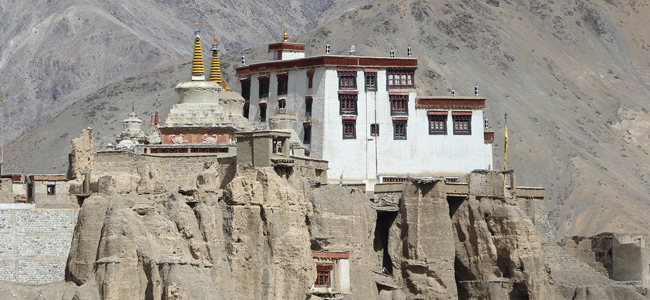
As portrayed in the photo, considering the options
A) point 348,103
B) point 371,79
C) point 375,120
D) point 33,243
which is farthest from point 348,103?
point 33,243

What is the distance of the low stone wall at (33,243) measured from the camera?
6334cm

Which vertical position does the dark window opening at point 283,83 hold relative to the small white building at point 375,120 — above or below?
above

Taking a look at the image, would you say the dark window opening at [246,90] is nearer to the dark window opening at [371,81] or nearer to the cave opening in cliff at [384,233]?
the dark window opening at [371,81]

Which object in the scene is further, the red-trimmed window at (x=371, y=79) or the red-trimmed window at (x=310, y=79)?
the red-trimmed window at (x=310, y=79)

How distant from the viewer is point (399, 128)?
85.2 meters

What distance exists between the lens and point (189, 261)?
61438 mm

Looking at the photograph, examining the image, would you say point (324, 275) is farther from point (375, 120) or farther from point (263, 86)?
point (263, 86)

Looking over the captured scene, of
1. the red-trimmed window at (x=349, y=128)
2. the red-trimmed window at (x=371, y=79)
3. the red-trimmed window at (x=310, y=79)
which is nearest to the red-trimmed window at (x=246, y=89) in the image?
the red-trimmed window at (x=310, y=79)

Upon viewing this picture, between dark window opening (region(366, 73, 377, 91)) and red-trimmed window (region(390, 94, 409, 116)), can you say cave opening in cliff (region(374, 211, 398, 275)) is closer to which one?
red-trimmed window (region(390, 94, 409, 116))

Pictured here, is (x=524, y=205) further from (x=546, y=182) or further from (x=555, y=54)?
(x=555, y=54)

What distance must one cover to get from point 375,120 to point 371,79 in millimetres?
2542

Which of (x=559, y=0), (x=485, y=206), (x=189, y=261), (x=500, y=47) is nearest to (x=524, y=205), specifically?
(x=485, y=206)

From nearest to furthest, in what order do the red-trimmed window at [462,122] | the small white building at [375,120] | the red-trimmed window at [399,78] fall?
the small white building at [375,120] → the red-trimmed window at [399,78] → the red-trimmed window at [462,122]

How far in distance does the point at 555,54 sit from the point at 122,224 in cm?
11722
